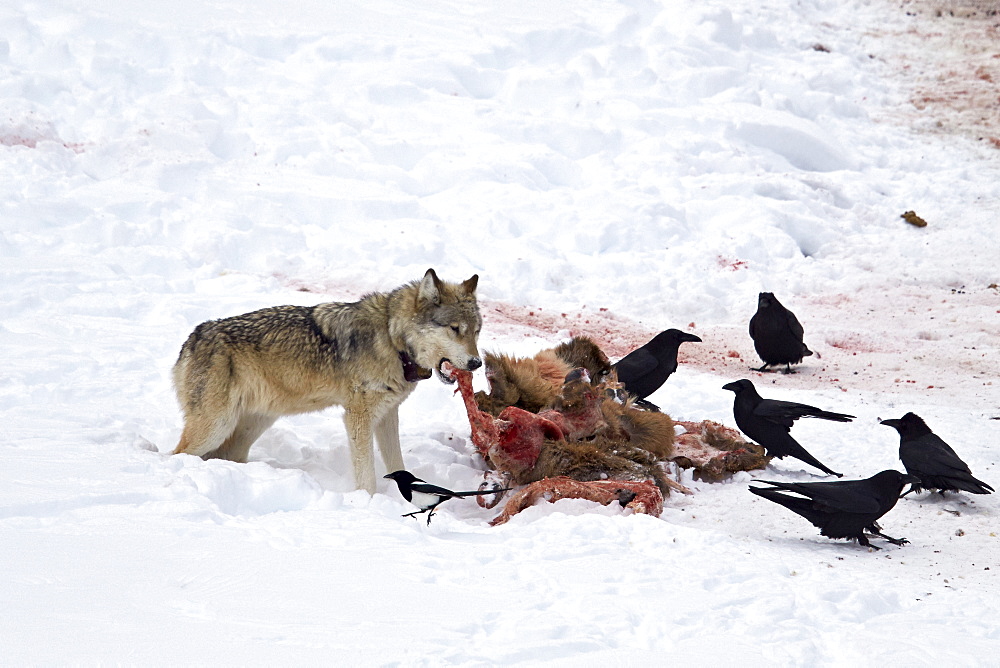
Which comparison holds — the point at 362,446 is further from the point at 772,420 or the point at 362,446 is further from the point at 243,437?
the point at 772,420

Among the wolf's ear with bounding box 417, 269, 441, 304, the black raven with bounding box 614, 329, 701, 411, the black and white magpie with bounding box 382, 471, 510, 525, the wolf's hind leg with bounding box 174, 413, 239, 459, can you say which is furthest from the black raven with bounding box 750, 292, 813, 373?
the wolf's hind leg with bounding box 174, 413, 239, 459

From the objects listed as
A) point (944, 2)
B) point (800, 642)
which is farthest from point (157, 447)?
point (944, 2)

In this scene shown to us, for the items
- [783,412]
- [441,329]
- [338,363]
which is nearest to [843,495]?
[783,412]

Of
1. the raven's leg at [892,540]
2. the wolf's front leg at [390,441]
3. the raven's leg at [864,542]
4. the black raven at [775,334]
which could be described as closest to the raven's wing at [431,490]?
the wolf's front leg at [390,441]

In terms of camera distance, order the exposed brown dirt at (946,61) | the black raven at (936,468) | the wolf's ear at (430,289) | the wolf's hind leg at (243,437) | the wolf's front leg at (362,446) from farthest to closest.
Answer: the exposed brown dirt at (946,61)
the wolf's hind leg at (243,437)
the wolf's front leg at (362,446)
the wolf's ear at (430,289)
the black raven at (936,468)

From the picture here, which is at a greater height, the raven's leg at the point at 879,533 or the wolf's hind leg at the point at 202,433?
the wolf's hind leg at the point at 202,433

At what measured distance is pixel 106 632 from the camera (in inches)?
126

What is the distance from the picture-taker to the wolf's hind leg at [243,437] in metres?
6.74

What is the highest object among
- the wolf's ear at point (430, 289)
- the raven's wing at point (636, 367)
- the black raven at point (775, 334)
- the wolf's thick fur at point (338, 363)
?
the wolf's ear at point (430, 289)

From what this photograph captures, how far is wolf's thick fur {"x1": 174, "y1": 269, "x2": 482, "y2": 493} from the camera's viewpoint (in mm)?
6285

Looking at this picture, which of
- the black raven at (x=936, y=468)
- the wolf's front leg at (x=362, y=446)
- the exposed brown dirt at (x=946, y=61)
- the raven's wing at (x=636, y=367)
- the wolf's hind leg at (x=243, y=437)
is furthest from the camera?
the exposed brown dirt at (x=946, y=61)

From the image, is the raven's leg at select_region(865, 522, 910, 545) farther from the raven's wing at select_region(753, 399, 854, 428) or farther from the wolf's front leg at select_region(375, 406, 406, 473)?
the wolf's front leg at select_region(375, 406, 406, 473)

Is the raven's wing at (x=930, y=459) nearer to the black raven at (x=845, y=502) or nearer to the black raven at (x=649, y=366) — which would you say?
the black raven at (x=845, y=502)

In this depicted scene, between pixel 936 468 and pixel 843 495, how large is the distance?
1.27m
